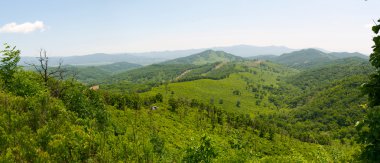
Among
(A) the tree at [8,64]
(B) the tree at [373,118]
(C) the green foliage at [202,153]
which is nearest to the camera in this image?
(B) the tree at [373,118]

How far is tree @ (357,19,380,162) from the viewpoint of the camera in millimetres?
11945

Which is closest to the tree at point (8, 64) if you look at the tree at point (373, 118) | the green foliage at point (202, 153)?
the green foliage at point (202, 153)

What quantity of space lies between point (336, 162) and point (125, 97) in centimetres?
11631

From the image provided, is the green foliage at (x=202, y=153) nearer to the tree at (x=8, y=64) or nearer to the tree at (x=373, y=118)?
the tree at (x=373, y=118)

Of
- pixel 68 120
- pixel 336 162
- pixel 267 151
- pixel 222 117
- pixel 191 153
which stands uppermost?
pixel 68 120

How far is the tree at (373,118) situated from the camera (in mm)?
11945

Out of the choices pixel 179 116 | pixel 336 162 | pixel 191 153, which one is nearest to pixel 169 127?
pixel 179 116

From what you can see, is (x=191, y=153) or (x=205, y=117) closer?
(x=191, y=153)

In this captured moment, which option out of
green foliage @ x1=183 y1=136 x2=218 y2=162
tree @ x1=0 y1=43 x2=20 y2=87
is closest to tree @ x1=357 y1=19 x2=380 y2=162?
green foliage @ x1=183 y1=136 x2=218 y2=162

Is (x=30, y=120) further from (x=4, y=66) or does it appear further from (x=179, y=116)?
(x=179, y=116)

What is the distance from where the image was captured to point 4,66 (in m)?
47.3

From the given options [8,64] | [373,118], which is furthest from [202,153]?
[8,64]

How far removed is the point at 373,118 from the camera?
39.2 ft

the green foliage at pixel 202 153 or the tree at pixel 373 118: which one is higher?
the tree at pixel 373 118
